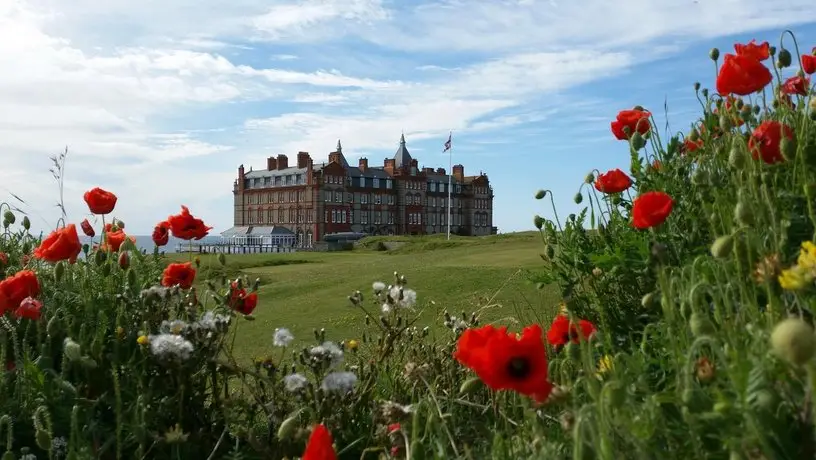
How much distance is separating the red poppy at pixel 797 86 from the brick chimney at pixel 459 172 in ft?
248

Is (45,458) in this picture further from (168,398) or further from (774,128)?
(774,128)

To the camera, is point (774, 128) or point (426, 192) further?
point (426, 192)

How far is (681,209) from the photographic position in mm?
2873

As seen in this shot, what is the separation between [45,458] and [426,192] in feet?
238

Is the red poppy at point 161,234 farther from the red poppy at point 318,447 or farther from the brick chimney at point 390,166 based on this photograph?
the brick chimney at point 390,166

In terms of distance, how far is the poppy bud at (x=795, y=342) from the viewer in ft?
3.38

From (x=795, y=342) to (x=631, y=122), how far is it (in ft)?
7.38

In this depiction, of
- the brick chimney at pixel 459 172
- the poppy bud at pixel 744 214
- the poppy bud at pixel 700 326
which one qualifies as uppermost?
the brick chimney at pixel 459 172

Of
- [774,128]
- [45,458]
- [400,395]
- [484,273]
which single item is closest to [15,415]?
[45,458]

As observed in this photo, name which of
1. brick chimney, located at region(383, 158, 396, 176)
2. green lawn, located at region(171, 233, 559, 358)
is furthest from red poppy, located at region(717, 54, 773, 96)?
brick chimney, located at region(383, 158, 396, 176)

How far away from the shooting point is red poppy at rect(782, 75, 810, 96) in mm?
3016

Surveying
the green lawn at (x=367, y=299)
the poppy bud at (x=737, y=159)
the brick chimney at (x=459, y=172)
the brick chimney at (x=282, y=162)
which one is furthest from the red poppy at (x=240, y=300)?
the brick chimney at (x=459, y=172)

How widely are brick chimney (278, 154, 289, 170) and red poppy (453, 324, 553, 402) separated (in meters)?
72.0

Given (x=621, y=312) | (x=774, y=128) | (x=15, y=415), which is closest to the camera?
(x=774, y=128)
